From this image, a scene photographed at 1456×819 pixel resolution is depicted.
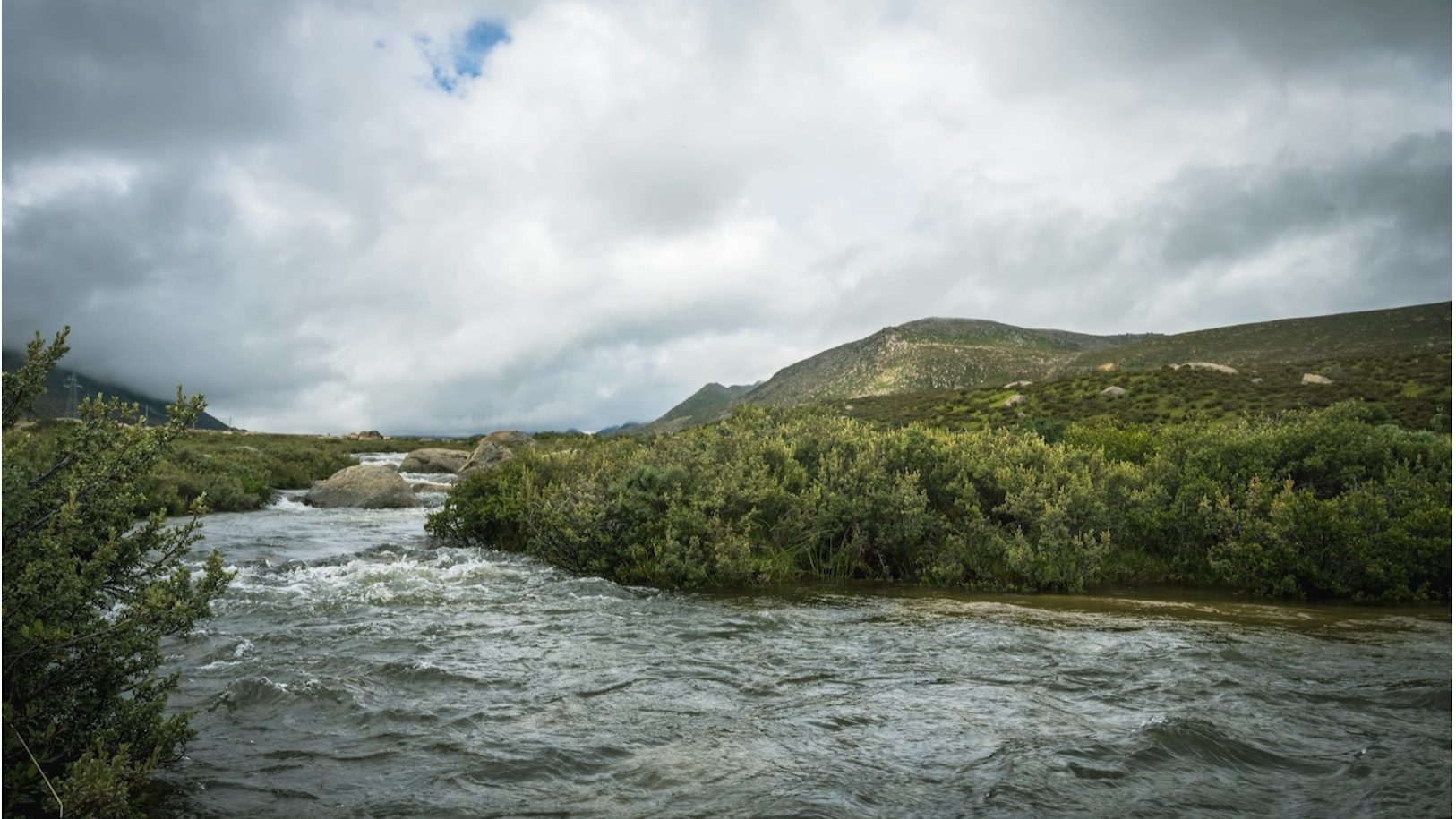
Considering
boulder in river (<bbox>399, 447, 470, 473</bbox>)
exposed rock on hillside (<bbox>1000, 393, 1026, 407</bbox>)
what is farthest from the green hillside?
boulder in river (<bbox>399, 447, 470, 473</bbox>)

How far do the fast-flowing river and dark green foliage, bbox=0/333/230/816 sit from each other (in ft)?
2.28

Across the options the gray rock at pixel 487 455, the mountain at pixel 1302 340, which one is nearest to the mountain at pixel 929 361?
the mountain at pixel 1302 340

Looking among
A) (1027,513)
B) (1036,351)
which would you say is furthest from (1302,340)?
(1027,513)

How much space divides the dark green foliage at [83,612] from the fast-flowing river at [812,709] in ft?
2.28

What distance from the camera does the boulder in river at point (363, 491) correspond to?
88.2 ft

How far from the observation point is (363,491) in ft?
89.0

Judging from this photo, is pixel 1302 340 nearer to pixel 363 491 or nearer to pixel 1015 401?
pixel 1015 401

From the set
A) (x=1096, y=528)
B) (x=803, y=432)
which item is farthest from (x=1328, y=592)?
(x=803, y=432)

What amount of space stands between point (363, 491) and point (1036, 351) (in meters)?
137

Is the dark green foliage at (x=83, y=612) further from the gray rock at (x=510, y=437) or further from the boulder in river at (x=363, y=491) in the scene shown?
the gray rock at (x=510, y=437)

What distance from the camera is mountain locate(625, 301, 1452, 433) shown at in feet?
280

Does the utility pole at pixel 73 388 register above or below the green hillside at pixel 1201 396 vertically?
below

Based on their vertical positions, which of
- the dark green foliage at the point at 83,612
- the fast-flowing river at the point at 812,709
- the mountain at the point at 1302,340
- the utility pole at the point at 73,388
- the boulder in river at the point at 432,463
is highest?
the mountain at the point at 1302,340

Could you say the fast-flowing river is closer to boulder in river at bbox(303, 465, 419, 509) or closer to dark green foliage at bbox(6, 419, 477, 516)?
dark green foliage at bbox(6, 419, 477, 516)
